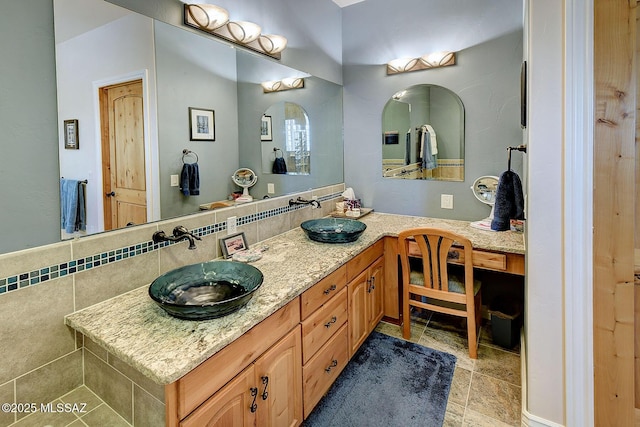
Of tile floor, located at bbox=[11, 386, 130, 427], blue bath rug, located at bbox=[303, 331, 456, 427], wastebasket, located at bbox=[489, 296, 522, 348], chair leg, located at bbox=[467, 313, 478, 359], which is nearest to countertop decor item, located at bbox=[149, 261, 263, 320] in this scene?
tile floor, located at bbox=[11, 386, 130, 427]

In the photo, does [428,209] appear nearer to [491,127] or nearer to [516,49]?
[491,127]

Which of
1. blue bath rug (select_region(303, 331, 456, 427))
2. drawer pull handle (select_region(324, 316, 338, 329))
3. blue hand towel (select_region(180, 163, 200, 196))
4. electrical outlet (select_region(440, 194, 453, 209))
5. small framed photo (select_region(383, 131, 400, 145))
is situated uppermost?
small framed photo (select_region(383, 131, 400, 145))

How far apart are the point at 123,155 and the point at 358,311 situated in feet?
5.21

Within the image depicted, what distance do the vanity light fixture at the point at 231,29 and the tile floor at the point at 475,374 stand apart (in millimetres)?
2244

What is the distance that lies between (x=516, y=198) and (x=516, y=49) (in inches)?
47.1

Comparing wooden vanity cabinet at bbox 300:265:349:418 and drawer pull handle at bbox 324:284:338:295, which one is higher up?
drawer pull handle at bbox 324:284:338:295

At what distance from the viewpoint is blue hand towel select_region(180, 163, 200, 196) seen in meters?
1.73

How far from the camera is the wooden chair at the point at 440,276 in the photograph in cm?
213

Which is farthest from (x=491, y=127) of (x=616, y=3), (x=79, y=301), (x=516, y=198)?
(x=79, y=301)

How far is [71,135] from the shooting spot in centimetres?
127

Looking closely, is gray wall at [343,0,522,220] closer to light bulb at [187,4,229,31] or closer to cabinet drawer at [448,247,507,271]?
cabinet drawer at [448,247,507,271]

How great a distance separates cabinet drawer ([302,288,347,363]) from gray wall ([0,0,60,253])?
1.10 meters

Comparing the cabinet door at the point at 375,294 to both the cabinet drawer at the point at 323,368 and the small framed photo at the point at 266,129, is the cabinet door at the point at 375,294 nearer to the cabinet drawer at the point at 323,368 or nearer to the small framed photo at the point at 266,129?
the cabinet drawer at the point at 323,368

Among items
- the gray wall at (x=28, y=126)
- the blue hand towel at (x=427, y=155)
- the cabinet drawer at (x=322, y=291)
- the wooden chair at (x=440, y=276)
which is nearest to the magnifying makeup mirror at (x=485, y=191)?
the blue hand towel at (x=427, y=155)
